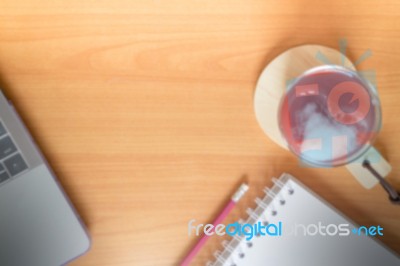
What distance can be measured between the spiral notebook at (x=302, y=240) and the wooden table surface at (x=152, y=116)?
21mm

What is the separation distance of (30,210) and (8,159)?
0.06 metres

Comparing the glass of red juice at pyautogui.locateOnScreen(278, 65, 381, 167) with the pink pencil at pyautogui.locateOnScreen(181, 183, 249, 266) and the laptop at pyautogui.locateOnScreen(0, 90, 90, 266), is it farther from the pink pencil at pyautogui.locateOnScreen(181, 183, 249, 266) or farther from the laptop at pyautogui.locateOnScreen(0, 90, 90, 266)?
the laptop at pyautogui.locateOnScreen(0, 90, 90, 266)

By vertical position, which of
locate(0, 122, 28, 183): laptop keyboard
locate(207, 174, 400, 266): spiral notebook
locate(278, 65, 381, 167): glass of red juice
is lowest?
locate(207, 174, 400, 266): spiral notebook

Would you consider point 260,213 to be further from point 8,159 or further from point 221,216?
point 8,159

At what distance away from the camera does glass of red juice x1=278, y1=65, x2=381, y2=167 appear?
1.49 feet

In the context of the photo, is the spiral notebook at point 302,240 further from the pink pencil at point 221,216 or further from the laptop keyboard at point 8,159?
the laptop keyboard at point 8,159

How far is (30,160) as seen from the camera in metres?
0.47

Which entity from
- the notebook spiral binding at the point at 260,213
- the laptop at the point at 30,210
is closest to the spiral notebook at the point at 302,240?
the notebook spiral binding at the point at 260,213

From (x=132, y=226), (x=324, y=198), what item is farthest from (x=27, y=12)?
(x=324, y=198)

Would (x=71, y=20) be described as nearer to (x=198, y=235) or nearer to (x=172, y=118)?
(x=172, y=118)

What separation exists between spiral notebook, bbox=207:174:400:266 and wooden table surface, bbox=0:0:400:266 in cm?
2

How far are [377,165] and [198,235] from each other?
0.75 ft

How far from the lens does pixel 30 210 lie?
0.46 meters

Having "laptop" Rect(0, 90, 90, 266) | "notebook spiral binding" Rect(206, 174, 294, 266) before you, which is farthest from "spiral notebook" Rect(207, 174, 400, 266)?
"laptop" Rect(0, 90, 90, 266)
